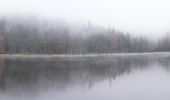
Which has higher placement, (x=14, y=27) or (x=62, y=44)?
(x=14, y=27)

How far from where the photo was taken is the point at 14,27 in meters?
82.6

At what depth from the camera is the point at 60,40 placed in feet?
254

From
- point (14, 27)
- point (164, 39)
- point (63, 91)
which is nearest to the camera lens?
point (63, 91)

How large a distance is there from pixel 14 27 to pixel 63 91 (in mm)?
70163

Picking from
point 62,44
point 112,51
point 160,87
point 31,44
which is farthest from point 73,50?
point 160,87

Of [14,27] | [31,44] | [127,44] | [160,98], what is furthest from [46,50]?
[160,98]

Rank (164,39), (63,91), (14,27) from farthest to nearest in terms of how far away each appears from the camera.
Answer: (164,39) → (14,27) → (63,91)

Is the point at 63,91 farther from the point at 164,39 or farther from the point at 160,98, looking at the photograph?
the point at 164,39

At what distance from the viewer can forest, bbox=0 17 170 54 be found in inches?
2904

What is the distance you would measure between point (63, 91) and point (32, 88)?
6.68ft

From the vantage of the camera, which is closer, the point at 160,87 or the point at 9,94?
the point at 9,94

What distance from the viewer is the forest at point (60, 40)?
73750 millimetres

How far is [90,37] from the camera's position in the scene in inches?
3433

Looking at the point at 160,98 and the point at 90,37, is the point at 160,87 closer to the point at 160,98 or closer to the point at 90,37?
the point at 160,98
